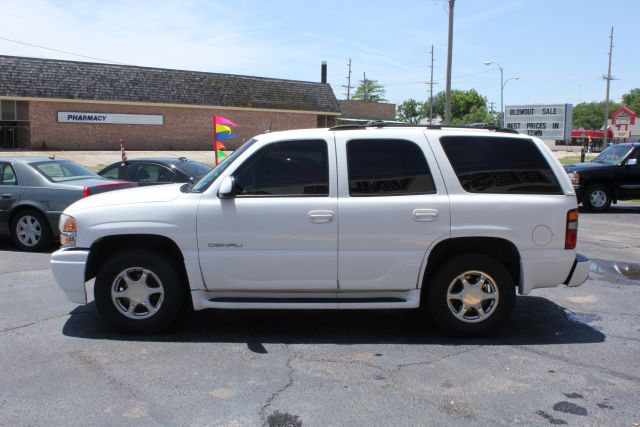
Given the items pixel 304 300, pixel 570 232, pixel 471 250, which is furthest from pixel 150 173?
pixel 570 232

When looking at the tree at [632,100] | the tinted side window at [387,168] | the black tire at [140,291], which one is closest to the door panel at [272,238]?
the tinted side window at [387,168]

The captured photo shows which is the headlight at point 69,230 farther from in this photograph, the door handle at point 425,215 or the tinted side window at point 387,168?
the door handle at point 425,215

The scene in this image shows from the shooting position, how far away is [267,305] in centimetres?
511

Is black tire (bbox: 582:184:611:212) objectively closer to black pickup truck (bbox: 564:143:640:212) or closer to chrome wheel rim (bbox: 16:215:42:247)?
black pickup truck (bbox: 564:143:640:212)

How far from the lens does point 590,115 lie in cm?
14962

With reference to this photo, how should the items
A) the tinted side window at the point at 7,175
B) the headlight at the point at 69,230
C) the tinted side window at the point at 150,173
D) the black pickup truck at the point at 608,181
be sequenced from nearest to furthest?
the headlight at the point at 69,230
the tinted side window at the point at 7,175
the tinted side window at the point at 150,173
the black pickup truck at the point at 608,181

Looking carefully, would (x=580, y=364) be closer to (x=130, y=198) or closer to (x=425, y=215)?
(x=425, y=215)

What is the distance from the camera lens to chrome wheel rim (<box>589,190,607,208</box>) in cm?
1538

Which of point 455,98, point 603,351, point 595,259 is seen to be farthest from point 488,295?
point 455,98

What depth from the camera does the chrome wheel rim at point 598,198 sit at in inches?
606

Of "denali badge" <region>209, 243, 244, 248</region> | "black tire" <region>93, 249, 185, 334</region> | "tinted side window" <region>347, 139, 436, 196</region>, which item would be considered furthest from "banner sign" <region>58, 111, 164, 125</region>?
"tinted side window" <region>347, 139, 436, 196</region>

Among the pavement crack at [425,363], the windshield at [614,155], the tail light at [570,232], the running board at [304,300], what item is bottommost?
the pavement crack at [425,363]

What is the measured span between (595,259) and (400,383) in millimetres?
6083

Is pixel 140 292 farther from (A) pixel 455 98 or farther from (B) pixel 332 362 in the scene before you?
(A) pixel 455 98
